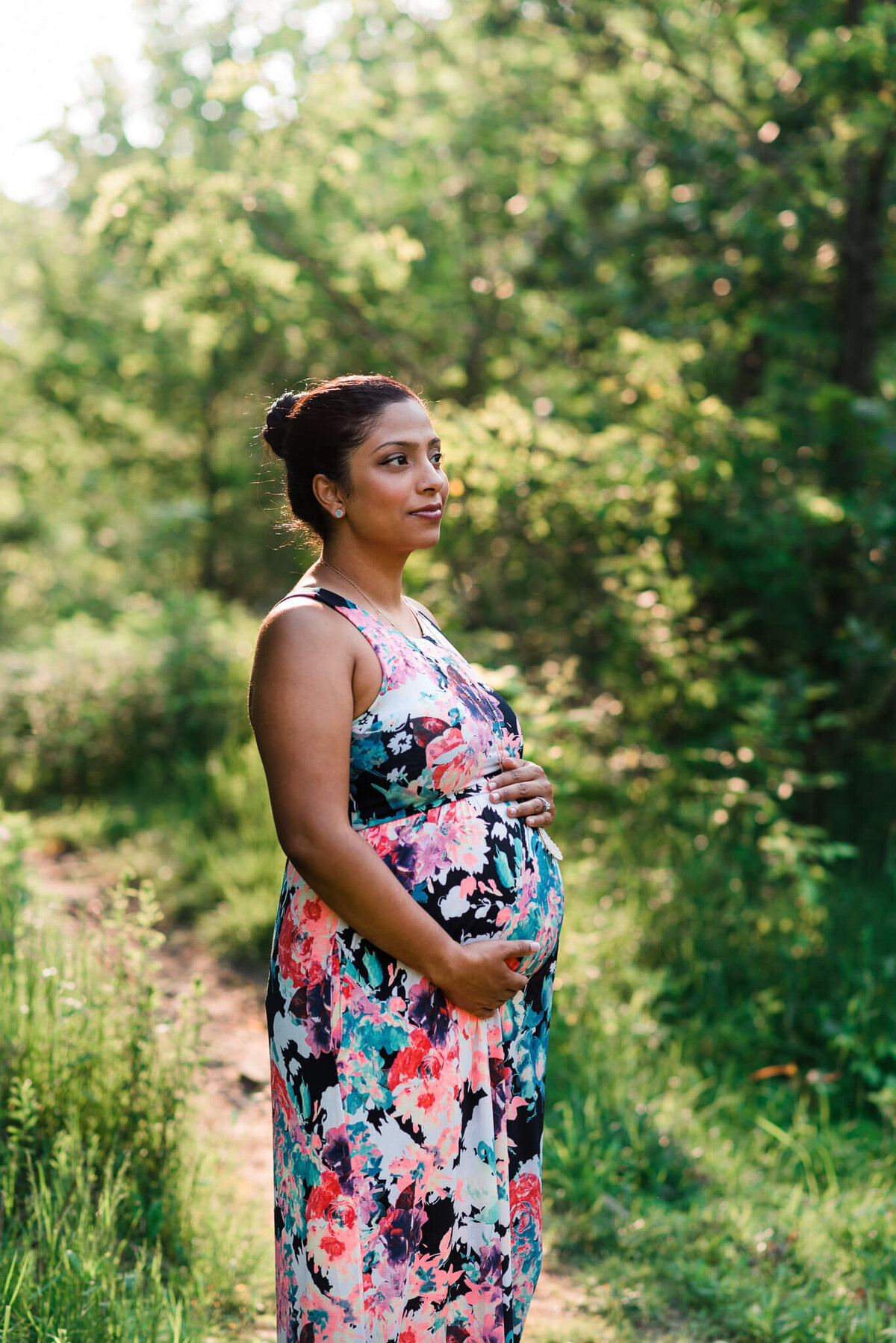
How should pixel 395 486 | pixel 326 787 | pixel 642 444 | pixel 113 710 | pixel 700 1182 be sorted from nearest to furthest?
pixel 326 787 → pixel 395 486 → pixel 700 1182 → pixel 642 444 → pixel 113 710

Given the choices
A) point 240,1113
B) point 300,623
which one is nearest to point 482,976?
point 300,623

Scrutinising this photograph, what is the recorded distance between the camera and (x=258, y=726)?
179 centimetres

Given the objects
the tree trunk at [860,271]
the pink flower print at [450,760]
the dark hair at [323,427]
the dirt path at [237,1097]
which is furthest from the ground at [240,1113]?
the tree trunk at [860,271]

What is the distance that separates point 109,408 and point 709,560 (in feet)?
23.6

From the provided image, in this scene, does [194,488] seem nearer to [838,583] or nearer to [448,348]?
[448,348]

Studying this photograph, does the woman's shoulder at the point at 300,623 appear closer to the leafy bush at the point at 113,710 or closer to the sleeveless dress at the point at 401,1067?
the sleeveless dress at the point at 401,1067

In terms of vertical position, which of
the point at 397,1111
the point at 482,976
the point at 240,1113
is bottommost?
the point at 240,1113

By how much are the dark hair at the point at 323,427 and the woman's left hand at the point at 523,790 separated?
58 cm

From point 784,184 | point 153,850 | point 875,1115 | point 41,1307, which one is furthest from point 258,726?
point 784,184

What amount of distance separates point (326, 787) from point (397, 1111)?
57cm

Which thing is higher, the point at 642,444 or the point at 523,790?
the point at 642,444

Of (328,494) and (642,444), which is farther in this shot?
(642,444)

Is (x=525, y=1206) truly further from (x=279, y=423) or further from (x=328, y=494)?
(x=279, y=423)

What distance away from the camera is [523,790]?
6.73 feet
